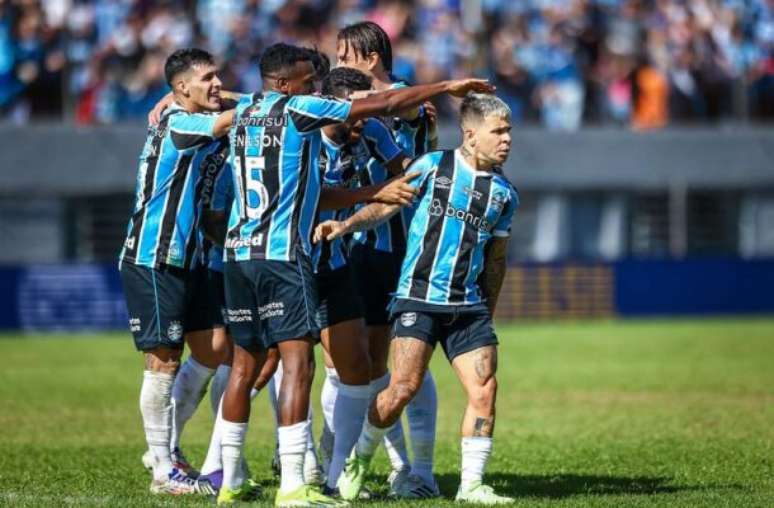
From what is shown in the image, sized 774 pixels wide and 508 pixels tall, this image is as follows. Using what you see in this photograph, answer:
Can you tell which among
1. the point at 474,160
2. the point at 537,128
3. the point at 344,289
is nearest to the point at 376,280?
the point at 344,289

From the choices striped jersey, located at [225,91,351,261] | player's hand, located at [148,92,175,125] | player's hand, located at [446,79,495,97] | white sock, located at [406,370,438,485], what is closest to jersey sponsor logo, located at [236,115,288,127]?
striped jersey, located at [225,91,351,261]

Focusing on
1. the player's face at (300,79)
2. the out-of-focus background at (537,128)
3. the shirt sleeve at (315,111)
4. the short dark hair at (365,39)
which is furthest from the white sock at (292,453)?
the out-of-focus background at (537,128)

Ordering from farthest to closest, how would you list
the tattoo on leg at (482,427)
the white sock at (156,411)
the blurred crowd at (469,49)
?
the blurred crowd at (469,49)
the white sock at (156,411)
the tattoo on leg at (482,427)

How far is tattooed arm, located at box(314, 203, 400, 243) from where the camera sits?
7.82 m

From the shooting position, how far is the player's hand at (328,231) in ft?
25.7

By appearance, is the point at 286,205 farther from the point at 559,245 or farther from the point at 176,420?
the point at 559,245

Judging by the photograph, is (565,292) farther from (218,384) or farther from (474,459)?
(474,459)

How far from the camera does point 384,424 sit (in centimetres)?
812

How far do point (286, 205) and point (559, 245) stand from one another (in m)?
19.1

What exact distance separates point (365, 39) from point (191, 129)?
4.58 feet

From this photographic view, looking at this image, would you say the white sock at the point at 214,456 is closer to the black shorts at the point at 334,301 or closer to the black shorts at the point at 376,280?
the black shorts at the point at 334,301

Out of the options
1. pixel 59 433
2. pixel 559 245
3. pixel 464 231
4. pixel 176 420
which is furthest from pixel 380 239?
pixel 559 245

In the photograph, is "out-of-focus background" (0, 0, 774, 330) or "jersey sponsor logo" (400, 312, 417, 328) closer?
"jersey sponsor logo" (400, 312, 417, 328)

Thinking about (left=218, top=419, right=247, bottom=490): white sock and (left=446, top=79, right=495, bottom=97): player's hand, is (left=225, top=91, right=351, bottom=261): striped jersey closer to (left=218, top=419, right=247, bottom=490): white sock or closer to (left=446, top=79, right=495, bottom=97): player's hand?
(left=446, top=79, right=495, bottom=97): player's hand
